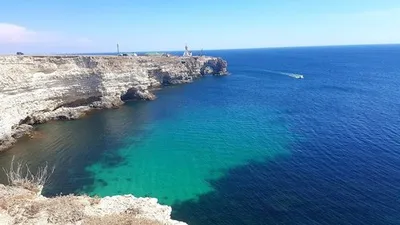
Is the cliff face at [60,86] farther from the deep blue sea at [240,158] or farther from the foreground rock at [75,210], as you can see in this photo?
the foreground rock at [75,210]

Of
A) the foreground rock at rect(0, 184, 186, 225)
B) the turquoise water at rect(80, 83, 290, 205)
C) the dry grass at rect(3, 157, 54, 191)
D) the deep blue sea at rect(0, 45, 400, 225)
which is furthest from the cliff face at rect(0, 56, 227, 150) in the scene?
the foreground rock at rect(0, 184, 186, 225)

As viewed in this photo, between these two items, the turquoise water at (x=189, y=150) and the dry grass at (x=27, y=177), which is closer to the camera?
the dry grass at (x=27, y=177)

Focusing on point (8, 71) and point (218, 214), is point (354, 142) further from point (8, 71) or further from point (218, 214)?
point (8, 71)

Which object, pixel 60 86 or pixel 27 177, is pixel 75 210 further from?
pixel 60 86

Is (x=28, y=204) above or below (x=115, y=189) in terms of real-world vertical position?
above

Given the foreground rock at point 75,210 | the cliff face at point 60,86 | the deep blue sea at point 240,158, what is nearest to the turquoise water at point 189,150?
the deep blue sea at point 240,158

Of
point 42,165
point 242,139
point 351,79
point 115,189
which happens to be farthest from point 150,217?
point 351,79

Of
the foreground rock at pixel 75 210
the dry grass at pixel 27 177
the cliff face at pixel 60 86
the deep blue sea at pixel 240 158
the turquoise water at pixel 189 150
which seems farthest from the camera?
the cliff face at pixel 60 86
